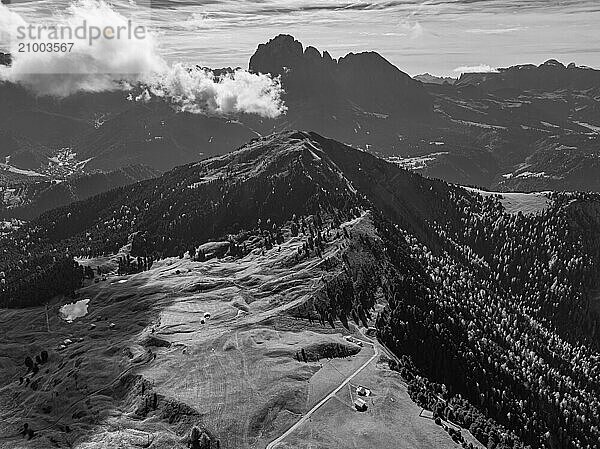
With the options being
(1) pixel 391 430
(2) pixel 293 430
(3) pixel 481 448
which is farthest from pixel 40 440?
(3) pixel 481 448

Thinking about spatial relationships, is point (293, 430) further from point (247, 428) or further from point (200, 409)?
point (200, 409)

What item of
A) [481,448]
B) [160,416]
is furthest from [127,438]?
[481,448]

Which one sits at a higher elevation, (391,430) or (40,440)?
(391,430)

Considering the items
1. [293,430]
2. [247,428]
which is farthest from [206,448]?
[293,430]

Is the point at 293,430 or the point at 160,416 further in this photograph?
the point at 160,416

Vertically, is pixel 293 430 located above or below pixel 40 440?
above

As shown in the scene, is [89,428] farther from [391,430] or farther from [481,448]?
[481,448]

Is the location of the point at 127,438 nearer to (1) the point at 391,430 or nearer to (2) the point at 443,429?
(1) the point at 391,430

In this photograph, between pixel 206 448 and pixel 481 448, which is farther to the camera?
pixel 481 448
